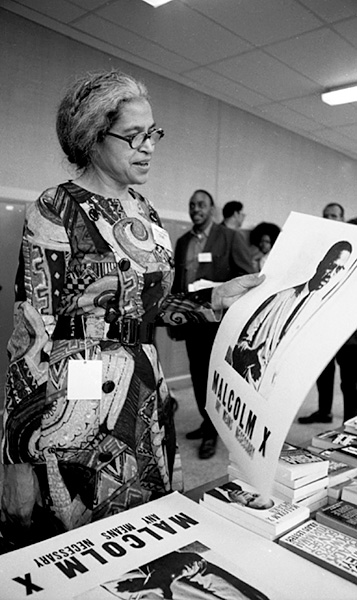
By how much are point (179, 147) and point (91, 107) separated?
3544mm

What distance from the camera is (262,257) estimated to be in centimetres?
446

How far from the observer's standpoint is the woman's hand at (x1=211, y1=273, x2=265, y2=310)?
89 centimetres

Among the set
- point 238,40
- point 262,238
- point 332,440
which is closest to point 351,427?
point 332,440

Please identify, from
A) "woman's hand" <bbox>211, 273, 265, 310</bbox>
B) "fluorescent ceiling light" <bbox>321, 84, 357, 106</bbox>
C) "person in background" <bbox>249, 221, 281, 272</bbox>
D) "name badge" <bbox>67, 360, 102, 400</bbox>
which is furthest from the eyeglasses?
"person in background" <bbox>249, 221, 281, 272</bbox>

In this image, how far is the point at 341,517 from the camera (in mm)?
741

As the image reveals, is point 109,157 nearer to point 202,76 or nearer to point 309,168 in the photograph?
point 202,76

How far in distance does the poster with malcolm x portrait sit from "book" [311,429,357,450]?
0.36 m

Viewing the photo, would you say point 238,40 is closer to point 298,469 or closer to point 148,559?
point 298,469

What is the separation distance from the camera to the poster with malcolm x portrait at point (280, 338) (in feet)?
1.88

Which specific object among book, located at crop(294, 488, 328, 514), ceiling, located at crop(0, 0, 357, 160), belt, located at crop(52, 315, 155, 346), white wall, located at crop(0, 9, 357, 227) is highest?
ceiling, located at crop(0, 0, 357, 160)

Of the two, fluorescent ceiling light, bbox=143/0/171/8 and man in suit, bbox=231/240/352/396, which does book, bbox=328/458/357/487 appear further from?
fluorescent ceiling light, bbox=143/0/171/8

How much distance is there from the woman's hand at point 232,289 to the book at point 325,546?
1.29 ft

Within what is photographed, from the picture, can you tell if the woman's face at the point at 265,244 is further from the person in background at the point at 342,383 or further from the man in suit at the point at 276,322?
the man in suit at the point at 276,322

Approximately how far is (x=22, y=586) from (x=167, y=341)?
3571 millimetres
